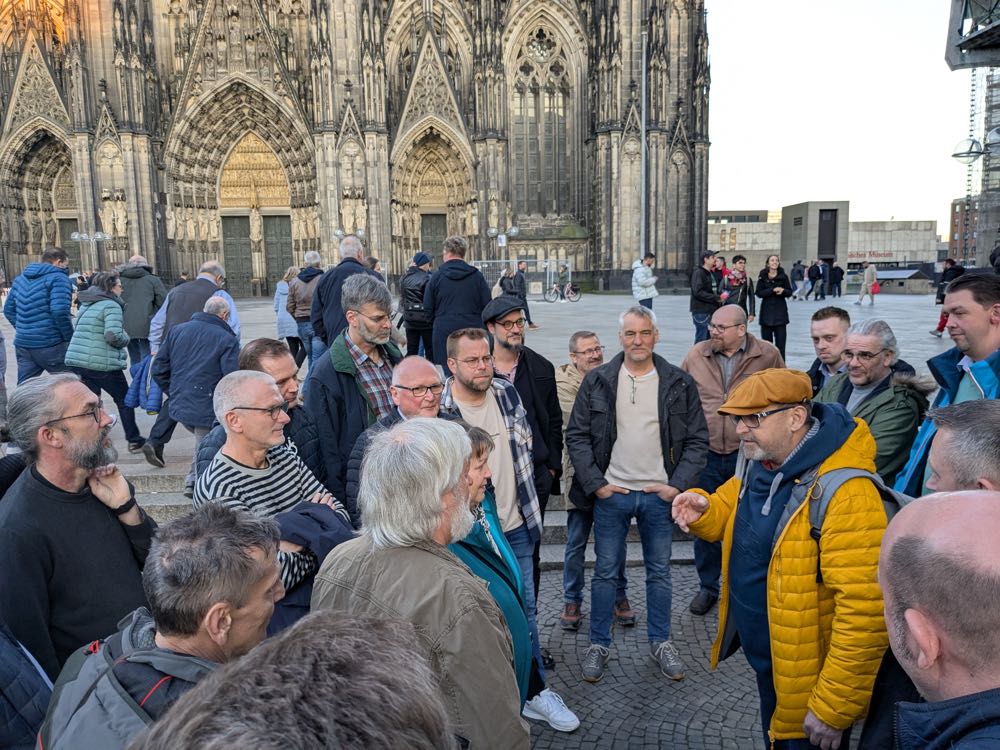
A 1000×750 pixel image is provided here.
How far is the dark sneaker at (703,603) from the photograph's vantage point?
4.27 meters

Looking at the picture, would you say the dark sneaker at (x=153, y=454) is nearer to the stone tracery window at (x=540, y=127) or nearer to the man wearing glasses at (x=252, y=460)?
the man wearing glasses at (x=252, y=460)

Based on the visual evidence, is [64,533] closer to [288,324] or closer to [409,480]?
[409,480]

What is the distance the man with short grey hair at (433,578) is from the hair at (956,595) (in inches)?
35.1

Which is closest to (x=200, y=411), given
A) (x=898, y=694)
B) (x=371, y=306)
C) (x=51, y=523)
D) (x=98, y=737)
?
(x=371, y=306)

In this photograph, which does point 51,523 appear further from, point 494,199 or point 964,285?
point 494,199

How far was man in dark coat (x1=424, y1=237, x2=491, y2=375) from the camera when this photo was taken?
21.6 feet

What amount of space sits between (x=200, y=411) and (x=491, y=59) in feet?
77.5

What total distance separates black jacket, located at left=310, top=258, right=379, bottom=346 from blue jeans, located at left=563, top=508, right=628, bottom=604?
2.81 m

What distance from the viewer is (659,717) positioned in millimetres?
3256

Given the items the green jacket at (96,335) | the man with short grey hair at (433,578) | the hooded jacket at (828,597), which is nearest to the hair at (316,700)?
the man with short grey hair at (433,578)

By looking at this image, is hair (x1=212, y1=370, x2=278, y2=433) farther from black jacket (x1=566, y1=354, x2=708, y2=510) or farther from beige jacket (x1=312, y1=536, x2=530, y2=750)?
black jacket (x1=566, y1=354, x2=708, y2=510)

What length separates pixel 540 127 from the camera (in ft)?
89.3

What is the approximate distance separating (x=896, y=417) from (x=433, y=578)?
→ 8.40 ft

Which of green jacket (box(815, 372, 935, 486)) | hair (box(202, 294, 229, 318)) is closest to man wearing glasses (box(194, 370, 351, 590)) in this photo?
green jacket (box(815, 372, 935, 486))
